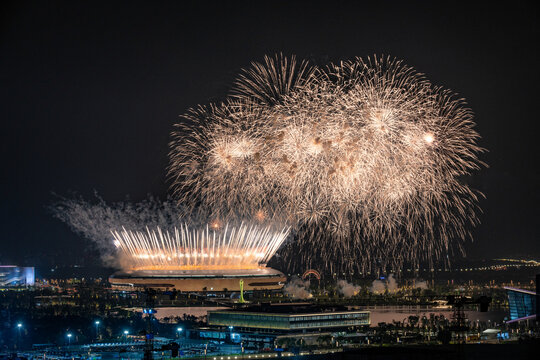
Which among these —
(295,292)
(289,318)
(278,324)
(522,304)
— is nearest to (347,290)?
(295,292)

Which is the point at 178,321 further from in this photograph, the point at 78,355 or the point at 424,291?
the point at 424,291

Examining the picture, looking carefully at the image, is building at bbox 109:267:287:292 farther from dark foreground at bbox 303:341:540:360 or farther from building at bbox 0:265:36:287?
dark foreground at bbox 303:341:540:360

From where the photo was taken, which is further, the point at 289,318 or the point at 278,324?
the point at 278,324

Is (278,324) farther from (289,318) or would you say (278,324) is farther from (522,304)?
(522,304)

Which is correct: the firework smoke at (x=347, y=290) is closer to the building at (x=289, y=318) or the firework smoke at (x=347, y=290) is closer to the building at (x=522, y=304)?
the building at (x=289, y=318)

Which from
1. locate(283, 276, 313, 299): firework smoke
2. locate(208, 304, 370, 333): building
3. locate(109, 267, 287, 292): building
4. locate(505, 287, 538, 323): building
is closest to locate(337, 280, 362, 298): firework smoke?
locate(283, 276, 313, 299): firework smoke

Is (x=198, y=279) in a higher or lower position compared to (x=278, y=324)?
higher

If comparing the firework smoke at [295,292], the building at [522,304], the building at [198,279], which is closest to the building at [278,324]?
the building at [522,304]
